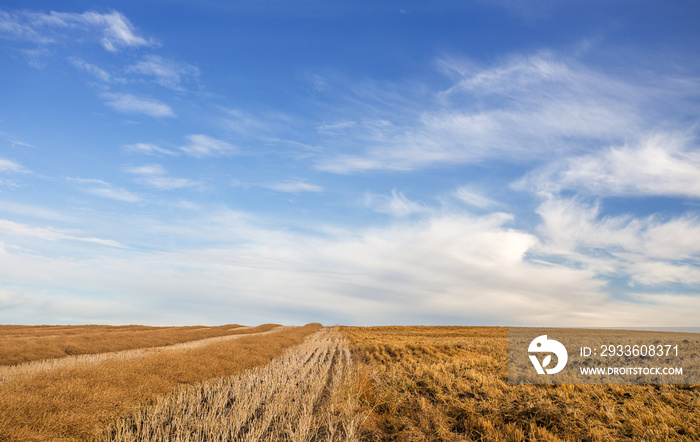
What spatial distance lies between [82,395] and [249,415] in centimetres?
362

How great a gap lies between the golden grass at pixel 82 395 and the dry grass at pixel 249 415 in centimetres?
50

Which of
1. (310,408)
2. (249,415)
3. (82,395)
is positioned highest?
(82,395)

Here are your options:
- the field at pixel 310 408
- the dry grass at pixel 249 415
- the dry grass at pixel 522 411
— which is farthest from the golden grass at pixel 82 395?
the dry grass at pixel 522 411

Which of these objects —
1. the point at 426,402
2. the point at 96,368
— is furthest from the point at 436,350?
the point at 96,368

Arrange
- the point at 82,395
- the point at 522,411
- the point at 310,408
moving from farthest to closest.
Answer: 1. the point at 522,411
2. the point at 310,408
3. the point at 82,395

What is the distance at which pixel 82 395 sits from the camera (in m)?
8.53

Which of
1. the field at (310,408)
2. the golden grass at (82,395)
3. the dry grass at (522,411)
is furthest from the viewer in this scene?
the dry grass at (522,411)

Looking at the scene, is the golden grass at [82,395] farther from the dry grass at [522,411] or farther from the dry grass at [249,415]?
the dry grass at [522,411]

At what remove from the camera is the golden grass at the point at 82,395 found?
23.2 feet

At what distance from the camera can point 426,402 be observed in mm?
11141

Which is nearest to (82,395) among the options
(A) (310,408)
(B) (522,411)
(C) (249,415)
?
(C) (249,415)

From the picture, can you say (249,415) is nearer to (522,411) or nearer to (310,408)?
(310,408)

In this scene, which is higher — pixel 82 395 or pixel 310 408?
pixel 82 395

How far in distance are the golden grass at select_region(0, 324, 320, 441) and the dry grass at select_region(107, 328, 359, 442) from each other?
50cm
